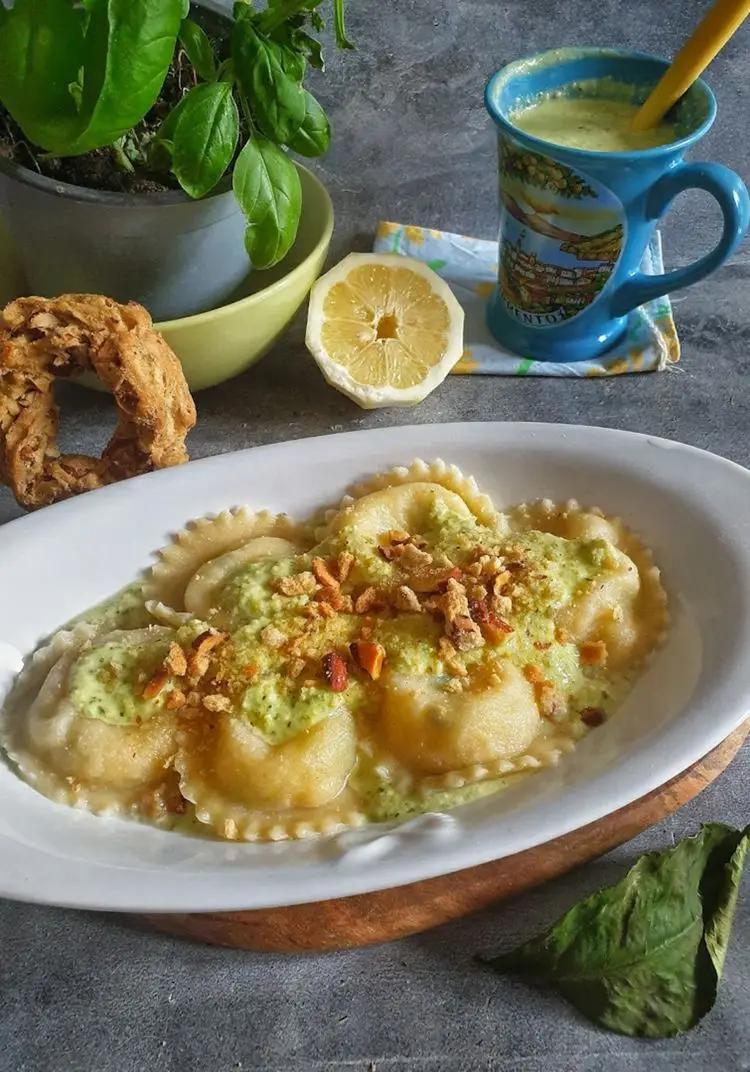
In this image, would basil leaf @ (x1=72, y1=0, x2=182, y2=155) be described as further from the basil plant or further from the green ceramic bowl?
the green ceramic bowl

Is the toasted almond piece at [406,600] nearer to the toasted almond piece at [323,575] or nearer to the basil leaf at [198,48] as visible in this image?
the toasted almond piece at [323,575]

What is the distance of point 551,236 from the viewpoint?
241 cm

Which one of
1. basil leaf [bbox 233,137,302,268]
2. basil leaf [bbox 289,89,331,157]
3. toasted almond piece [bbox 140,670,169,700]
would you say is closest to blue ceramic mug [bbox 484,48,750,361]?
basil leaf [bbox 289,89,331,157]

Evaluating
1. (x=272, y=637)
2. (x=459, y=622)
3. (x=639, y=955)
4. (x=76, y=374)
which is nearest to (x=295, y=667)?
(x=272, y=637)

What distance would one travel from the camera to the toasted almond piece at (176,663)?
1659mm

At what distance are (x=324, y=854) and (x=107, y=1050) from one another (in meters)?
0.46

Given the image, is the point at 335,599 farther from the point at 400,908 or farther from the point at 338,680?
the point at 400,908

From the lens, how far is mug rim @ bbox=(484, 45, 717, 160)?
218 cm

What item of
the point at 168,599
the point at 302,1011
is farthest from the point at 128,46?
the point at 302,1011

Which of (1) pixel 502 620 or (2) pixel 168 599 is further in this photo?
(2) pixel 168 599

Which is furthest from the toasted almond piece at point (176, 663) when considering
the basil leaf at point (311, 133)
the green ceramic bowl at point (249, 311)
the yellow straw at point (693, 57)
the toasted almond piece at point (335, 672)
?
the yellow straw at point (693, 57)

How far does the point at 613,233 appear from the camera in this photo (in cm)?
237

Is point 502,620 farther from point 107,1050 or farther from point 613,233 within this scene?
point 613,233

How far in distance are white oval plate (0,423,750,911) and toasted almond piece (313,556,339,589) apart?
8.1 inches
